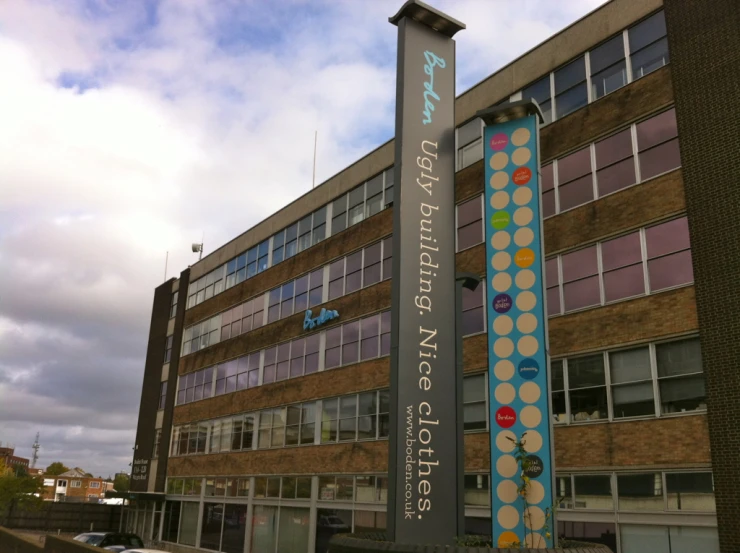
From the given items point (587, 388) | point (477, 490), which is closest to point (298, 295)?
point (477, 490)

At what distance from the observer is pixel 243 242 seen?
42.7 metres

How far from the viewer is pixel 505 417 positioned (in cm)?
1278

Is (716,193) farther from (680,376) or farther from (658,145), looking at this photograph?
(680,376)

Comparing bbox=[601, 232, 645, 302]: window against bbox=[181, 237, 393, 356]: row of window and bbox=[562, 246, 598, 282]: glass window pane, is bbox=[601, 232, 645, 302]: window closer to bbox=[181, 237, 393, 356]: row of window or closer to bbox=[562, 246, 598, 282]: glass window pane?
bbox=[562, 246, 598, 282]: glass window pane

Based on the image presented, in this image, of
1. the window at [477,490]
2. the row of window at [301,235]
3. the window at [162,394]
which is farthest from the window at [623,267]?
the window at [162,394]

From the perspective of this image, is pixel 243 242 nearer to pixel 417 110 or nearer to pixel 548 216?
pixel 548 216

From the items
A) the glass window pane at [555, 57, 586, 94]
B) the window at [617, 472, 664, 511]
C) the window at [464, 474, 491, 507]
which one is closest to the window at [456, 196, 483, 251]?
the glass window pane at [555, 57, 586, 94]

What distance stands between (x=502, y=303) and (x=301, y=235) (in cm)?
2448

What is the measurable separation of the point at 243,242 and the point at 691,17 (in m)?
28.5

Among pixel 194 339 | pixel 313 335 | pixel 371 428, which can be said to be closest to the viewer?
pixel 371 428

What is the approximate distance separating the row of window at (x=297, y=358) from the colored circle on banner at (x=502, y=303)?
1466cm

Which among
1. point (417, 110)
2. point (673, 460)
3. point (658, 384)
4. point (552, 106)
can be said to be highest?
point (552, 106)

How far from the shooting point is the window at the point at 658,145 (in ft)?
64.7

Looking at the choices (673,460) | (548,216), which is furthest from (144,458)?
(673,460)
